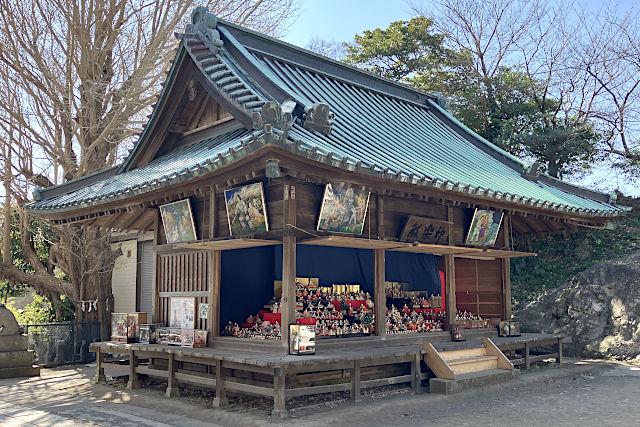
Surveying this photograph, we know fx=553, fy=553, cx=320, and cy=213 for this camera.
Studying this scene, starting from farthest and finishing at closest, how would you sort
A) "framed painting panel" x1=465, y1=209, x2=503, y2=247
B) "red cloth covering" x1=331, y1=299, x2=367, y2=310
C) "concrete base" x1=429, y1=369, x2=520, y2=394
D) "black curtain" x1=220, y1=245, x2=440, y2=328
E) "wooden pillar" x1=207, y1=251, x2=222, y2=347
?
"framed painting panel" x1=465, y1=209, x2=503, y2=247 < "red cloth covering" x1=331, y1=299, x2=367, y2=310 < "black curtain" x1=220, y1=245, x2=440, y2=328 < "wooden pillar" x1=207, y1=251, x2=222, y2=347 < "concrete base" x1=429, y1=369, x2=520, y2=394

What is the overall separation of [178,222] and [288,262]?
3061 mm

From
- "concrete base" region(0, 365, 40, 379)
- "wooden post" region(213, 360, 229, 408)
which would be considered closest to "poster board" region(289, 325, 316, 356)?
"wooden post" region(213, 360, 229, 408)

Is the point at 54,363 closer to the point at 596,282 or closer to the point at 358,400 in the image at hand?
the point at 358,400

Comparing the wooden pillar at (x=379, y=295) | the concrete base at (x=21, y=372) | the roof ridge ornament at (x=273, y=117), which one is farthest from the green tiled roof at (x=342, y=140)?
the concrete base at (x=21, y=372)

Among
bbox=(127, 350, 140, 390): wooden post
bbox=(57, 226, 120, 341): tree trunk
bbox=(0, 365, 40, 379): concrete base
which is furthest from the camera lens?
bbox=(57, 226, 120, 341): tree trunk

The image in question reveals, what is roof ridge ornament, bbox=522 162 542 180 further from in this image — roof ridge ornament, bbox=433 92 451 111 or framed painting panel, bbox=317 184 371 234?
framed painting panel, bbox=317 184 371 234

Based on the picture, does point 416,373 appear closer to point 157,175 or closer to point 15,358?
point 157,175

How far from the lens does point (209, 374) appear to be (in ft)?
34.6

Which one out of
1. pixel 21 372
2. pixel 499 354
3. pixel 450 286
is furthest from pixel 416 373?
pixel 21 372

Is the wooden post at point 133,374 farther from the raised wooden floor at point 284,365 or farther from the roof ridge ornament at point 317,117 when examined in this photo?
the roof ridge ornament at point 317,117

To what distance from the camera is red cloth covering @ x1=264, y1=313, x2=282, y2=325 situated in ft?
37.1

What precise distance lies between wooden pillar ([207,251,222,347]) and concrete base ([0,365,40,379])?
19.9 ft

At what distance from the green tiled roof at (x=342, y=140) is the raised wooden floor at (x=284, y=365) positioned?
3052mm

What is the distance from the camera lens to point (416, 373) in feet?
34.6
